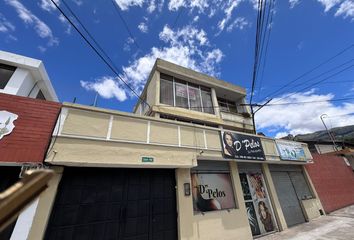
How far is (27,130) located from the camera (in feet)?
17.0

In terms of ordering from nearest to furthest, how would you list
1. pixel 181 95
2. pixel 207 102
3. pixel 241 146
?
1. pixel 241 146
2. pixel 181 95
3. pixel 207 102

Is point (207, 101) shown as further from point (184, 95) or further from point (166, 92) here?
point (166, 92)

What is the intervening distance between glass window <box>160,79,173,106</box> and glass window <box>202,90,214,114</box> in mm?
2655

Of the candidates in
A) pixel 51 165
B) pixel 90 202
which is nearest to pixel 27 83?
pixel 51 165

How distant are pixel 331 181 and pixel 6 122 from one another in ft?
65.5

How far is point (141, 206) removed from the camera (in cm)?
654

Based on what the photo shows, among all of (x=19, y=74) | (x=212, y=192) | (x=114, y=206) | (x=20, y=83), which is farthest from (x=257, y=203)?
(x=19, y=74)

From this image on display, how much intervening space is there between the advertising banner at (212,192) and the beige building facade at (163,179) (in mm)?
45

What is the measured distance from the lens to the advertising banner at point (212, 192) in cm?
789

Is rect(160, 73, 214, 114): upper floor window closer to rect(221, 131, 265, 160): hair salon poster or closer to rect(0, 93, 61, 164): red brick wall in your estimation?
rect(221, 131, 265, 160): hair salon poster

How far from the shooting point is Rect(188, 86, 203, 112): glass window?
11784mm

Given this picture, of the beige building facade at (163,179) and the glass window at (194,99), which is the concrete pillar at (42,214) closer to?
the beige building facade at (163,179)

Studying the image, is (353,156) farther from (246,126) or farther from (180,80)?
(180,80)

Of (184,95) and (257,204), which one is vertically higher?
(184,95)
